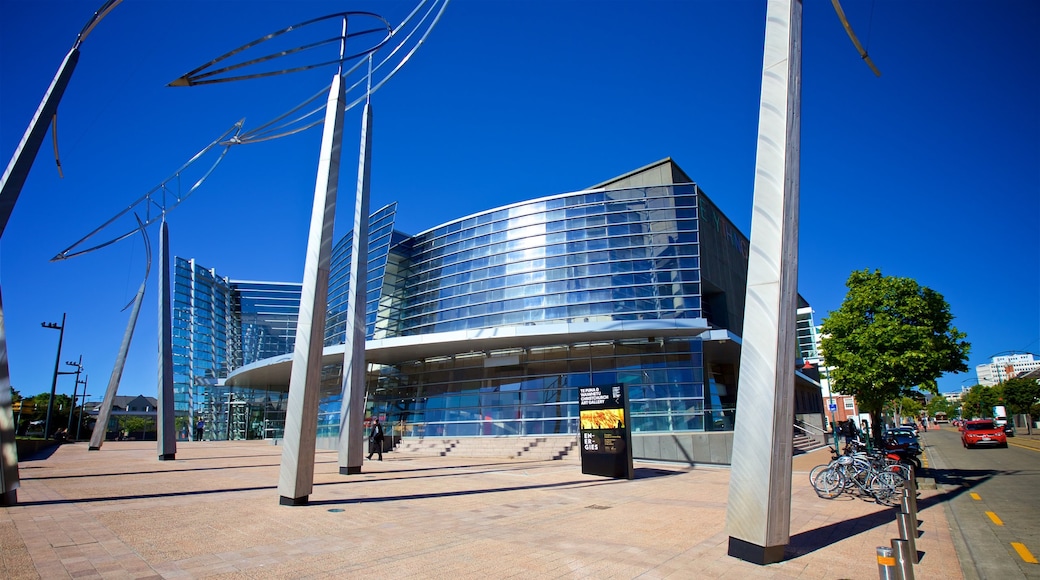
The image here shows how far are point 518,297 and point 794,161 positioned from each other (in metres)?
27.1

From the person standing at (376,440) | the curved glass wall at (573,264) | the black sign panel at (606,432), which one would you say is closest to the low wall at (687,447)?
the black sign panel at (606,432)

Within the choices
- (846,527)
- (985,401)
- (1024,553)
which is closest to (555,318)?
(846,527)

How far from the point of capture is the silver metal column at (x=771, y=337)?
724 centimetres

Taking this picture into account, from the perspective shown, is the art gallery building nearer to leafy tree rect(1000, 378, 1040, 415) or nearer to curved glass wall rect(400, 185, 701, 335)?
curved glass wall rect(400, 185, 701, 335)

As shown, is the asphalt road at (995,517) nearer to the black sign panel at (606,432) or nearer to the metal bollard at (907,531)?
the metal bollard at (907,531)

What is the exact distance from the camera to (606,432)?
18.7 meters

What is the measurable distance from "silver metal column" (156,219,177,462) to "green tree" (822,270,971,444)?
27.4 meters

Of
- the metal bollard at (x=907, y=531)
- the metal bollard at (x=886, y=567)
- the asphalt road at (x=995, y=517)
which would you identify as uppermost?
the metal bollard at (x=886, y=567)

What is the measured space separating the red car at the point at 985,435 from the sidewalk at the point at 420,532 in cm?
2874

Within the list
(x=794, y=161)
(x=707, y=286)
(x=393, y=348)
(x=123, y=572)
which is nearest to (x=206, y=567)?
(x=123, y=572)

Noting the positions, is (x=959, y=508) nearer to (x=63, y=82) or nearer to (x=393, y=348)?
(x=63, y=82)

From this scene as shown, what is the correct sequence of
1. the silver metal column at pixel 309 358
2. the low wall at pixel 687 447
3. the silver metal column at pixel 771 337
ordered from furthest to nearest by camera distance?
1. the low wall at pixel 687 447
2. the silver metal column at pixel 309 358
3. the silver metal column at pixel 771 337

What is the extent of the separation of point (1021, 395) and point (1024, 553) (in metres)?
83.3

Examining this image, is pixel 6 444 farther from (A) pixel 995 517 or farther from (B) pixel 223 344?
(B) pixel 223 344
